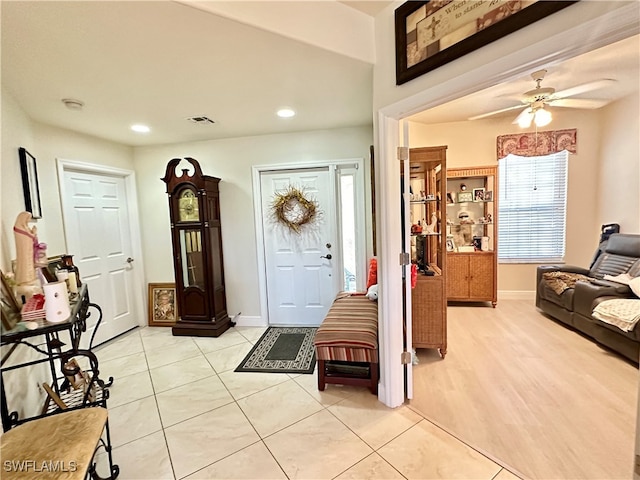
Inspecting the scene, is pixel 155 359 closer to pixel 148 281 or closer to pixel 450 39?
pixel 148 281

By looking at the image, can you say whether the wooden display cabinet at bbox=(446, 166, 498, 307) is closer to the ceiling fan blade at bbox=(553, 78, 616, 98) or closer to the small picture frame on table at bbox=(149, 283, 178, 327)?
the ceiling fan blade at bbox=(553, 78, 616, 98)

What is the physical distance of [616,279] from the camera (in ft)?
9.97

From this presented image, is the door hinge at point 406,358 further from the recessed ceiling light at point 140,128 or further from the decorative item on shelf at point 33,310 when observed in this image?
the recessed ceiling light at point 140,128

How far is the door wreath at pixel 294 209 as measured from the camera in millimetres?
3506

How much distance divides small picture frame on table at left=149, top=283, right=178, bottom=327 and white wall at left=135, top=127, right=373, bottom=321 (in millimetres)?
114

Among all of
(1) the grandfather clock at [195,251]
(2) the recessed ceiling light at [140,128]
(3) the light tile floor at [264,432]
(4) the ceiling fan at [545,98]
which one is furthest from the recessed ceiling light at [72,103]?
(4) the ceiling fan at [545,98]

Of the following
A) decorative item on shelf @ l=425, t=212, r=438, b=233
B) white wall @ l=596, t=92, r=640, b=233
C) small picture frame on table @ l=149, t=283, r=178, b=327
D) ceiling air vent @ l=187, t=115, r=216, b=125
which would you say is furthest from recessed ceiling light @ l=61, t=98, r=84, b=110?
white wall @ l=596, t=92, r=640, b=233

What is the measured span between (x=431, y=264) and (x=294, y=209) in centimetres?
170

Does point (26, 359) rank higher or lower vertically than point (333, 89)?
lower

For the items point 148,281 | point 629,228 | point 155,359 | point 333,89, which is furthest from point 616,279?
point 148,281

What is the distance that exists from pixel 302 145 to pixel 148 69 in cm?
183

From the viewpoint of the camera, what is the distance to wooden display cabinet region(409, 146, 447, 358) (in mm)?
2576

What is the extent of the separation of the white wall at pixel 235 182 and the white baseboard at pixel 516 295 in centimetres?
249

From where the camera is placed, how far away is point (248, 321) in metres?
3.72
